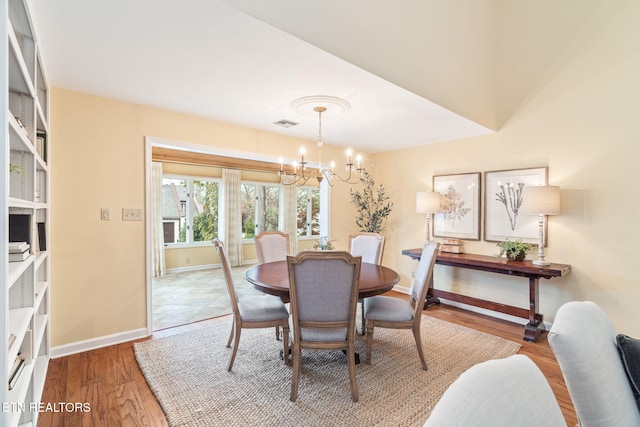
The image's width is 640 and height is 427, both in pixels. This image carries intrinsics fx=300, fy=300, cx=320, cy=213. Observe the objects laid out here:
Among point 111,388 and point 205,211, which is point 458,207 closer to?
point 111,388

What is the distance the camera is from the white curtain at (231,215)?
6.88 m

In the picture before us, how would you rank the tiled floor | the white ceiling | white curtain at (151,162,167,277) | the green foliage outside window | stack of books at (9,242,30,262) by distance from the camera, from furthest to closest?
the green foliage outside window → white curtain at (151,162,167,277) → the tiled floor → the white ceiling → stack of books at (9,242,30,262)

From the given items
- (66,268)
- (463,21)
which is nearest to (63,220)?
(66,268)

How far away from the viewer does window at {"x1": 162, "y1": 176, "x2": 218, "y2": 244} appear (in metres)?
6.52

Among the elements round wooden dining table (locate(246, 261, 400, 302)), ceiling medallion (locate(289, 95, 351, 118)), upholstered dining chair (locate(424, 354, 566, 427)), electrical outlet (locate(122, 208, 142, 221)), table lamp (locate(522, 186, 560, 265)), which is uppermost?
ceiling medallion (locate(289, 95, 351, 118))

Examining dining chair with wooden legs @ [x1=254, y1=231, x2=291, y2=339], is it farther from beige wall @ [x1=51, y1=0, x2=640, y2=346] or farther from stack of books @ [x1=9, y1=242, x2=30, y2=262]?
stack of books @ [x1=9, y1=242, x2=30, y2=262]

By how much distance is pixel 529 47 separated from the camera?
11.1 ft

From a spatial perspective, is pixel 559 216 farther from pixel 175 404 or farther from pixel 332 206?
pixel 175 404

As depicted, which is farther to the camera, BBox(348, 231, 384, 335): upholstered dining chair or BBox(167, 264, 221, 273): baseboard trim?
BBox(167, 264, 221, 273): baseboard trim

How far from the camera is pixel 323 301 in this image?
6.44 feet

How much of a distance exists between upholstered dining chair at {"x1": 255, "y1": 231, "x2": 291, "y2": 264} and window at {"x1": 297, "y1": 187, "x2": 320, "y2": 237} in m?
4.59

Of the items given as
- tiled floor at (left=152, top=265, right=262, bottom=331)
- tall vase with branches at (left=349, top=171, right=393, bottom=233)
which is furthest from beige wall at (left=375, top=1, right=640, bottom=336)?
tiled floor at (left=152, top=265, right=262, bottom=331)

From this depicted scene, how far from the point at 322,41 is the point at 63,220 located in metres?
2.63

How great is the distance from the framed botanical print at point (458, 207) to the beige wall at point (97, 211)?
11.3 feet
